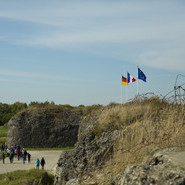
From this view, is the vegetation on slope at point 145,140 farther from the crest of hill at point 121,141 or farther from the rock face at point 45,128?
the rock face at point 45,128

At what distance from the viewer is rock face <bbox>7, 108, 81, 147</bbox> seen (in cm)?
4084

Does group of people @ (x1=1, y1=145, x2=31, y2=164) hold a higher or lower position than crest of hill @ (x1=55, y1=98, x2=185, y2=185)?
lower

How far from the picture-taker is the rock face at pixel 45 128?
4084 cm

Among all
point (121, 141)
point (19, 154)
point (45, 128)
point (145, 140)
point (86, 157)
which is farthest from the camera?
point (45, 128)

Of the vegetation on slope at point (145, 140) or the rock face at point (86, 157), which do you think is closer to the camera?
the vegetation on slope at point (145, 140)

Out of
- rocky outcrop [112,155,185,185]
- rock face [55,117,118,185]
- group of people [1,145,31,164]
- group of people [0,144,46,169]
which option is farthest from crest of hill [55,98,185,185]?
group of people [1,145,31,164]

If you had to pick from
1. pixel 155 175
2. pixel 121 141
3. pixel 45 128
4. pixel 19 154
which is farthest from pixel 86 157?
pixel 45 128

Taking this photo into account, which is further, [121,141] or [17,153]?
[17,153]

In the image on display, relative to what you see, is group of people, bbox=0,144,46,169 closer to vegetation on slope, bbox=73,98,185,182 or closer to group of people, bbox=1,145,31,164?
group of people, bbox=1,145,31,164

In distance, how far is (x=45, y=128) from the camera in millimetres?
41500

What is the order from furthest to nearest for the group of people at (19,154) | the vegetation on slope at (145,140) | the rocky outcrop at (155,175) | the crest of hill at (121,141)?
the group of people at (19,154), the crest of hill at (121,141), the vegetation on slope at (145,140), the rocky outcrop at (155,175)

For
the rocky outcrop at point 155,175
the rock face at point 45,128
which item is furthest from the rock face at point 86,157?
the rock face at point 45,128

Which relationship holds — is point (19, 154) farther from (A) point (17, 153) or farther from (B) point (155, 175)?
(B) point (155, 175)

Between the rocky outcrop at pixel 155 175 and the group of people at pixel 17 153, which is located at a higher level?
the rocky outcrop at pixel 155 175
